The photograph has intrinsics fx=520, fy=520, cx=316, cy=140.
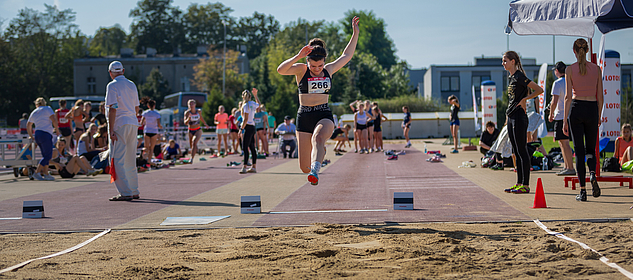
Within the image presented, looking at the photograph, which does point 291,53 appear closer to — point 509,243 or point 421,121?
point 421,121

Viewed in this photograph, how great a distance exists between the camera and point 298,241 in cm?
473

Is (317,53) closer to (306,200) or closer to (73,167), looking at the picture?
(306,200)

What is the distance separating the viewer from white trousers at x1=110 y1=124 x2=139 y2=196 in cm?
848

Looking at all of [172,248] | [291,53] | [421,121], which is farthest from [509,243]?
[291,53]

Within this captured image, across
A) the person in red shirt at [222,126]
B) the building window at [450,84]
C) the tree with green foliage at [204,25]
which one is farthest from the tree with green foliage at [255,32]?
the person in red shirt at [222,126]

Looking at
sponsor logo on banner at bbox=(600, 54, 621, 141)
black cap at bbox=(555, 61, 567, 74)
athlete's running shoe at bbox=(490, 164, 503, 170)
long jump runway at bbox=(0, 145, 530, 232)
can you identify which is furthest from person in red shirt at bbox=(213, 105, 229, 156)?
black cap at bbox=(555, 61, 567, 74)

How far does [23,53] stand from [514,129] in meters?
79.6

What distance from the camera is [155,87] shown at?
70.9 m

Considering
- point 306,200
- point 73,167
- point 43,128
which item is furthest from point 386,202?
point 73,167

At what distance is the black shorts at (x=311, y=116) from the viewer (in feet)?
22.2

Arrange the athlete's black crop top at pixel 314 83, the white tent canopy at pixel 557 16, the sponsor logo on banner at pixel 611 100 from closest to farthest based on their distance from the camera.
→ 1. the athlete's black crop top at pixel 314 83
2. the white tent canopy at pixel 557 16
3. the sponsor logo on banner at pixel 611 100

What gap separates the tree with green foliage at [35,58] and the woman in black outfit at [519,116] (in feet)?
236

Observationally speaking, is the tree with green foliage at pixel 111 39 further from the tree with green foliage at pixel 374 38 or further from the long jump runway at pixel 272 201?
the long jump runway at pixel 272 201

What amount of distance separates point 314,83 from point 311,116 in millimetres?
451
